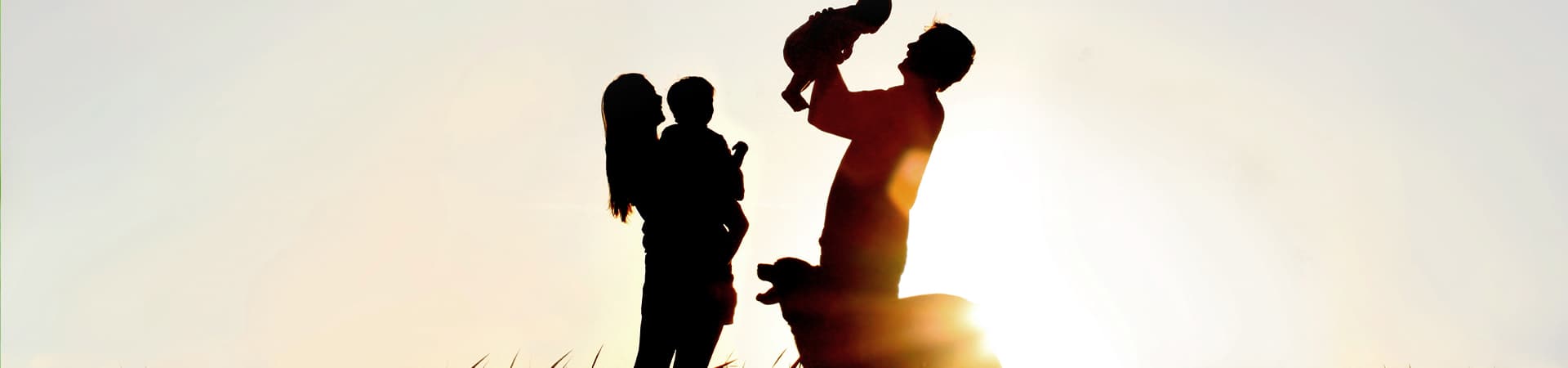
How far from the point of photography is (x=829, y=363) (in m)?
4.36

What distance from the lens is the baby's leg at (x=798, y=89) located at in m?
4.40

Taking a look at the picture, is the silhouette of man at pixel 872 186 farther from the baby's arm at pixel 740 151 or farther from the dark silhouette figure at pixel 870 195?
the baby's arm at pixel 740 151

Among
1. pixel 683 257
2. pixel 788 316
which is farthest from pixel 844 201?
pixel 683 257

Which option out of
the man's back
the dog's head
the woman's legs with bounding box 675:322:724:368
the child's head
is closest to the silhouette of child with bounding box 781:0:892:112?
the man's back

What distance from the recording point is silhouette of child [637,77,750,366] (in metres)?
5.39

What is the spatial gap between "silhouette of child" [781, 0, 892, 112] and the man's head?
0.57 ft

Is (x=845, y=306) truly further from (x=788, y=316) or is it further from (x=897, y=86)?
(x=897, y=86)

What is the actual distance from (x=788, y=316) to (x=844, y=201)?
45cm

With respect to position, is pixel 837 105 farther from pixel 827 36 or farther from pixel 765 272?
pixel 765 272

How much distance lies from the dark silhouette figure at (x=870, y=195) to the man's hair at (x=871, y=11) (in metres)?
0.19

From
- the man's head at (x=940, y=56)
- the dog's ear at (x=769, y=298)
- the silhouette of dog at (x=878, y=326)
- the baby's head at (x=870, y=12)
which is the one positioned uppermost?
the baby's head at (x=870, y=12)

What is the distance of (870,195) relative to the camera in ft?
14.2

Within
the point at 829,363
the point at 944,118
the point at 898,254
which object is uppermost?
the point at 944,118

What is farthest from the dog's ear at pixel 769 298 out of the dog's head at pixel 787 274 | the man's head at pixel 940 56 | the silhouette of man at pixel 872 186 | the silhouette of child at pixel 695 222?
the silhouette of child at pixel 695 222
